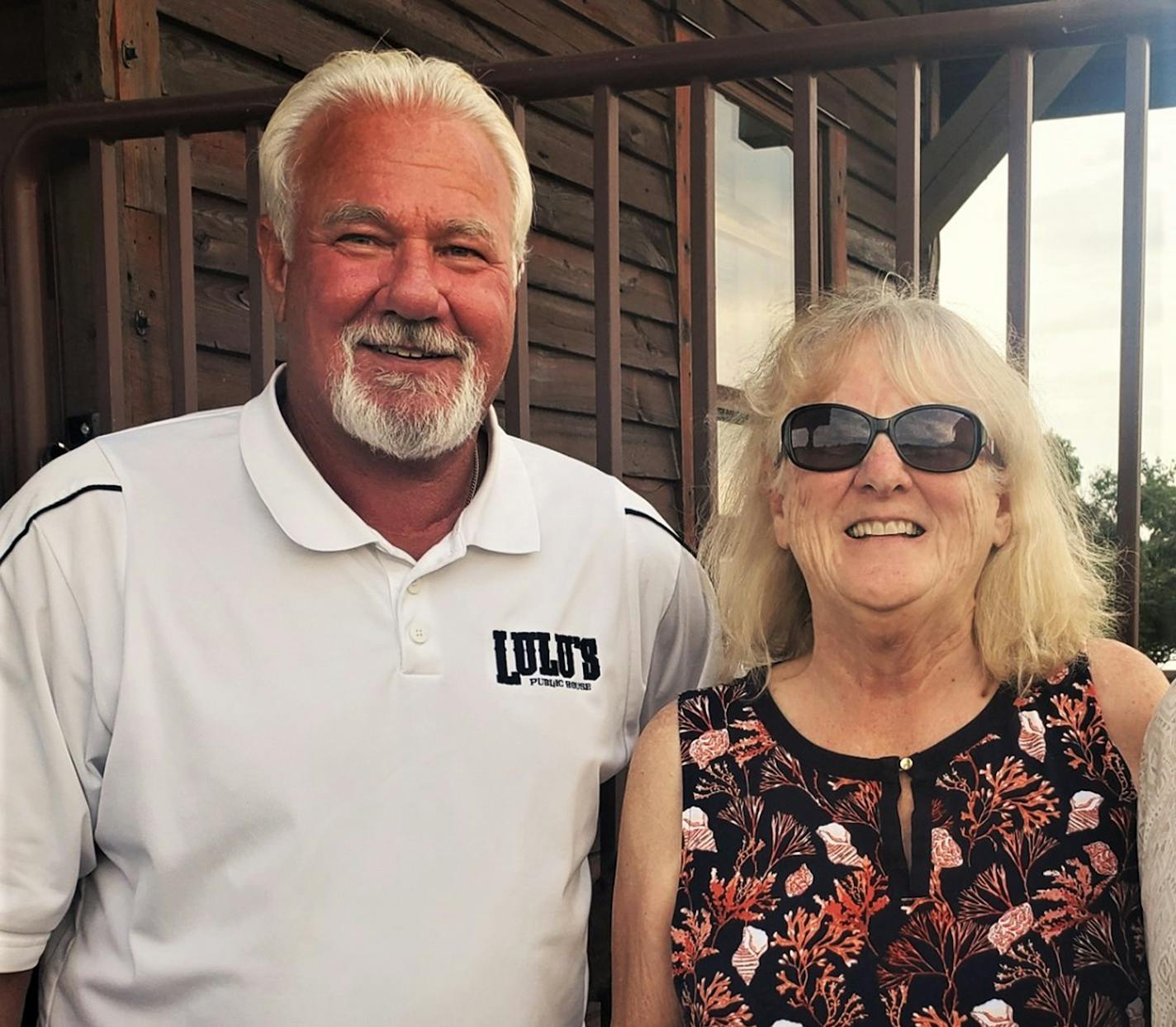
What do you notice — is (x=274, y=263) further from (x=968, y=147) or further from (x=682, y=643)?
(x=968, y=147)

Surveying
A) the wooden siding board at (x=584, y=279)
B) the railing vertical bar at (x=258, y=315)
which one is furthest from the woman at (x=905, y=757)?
the wooden siding board at (x=584, y=279)

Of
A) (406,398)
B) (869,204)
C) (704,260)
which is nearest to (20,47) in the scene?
(406,398)

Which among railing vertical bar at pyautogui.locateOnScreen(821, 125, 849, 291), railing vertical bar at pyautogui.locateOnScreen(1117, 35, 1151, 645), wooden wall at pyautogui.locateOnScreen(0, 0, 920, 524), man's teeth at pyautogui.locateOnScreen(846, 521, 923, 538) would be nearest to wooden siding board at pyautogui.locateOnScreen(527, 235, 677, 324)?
wooden wall at pyautogui.locateOnScreen(0, 0, 920, 524)

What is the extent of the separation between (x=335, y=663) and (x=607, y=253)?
0.75 m

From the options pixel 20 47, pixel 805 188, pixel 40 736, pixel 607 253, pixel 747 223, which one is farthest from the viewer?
pixel 747 223

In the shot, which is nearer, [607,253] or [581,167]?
[607,253]

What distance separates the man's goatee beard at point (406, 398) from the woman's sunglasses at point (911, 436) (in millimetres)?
487

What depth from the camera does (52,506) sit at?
61.6 inches

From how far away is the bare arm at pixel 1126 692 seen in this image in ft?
4.72

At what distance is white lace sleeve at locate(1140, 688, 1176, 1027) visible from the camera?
4.09ft

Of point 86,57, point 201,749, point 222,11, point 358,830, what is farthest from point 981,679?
point 222,11

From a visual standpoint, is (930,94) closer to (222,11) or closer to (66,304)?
(222,11)

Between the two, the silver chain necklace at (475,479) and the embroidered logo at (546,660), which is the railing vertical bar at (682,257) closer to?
the silver chain necklace at (475,479)

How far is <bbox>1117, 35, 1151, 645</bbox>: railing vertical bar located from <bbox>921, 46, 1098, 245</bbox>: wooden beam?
2.90m
